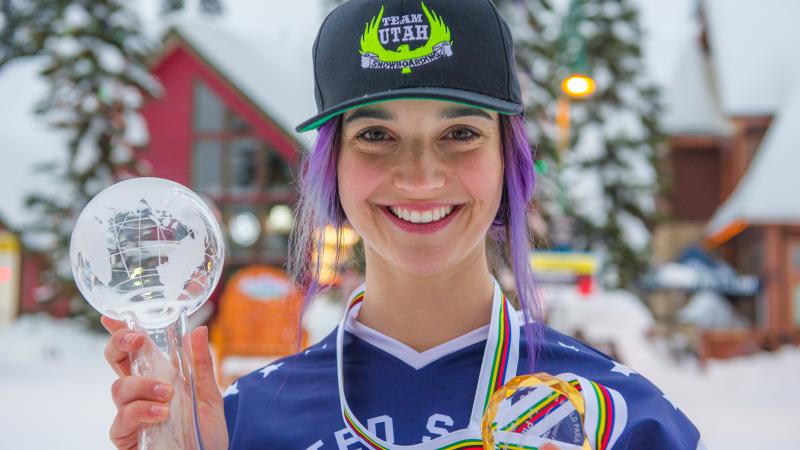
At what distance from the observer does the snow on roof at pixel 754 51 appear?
23422 millimetres

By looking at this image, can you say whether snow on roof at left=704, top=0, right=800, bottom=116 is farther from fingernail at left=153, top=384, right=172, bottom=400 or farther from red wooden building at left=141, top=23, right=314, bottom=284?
fingernail at left=153, top=384, right=172, bottom=400

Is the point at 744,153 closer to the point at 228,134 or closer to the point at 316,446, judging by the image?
the point at 228,134

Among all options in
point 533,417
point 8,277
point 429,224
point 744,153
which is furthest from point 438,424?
point 8,277

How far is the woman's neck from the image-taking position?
6.97ft

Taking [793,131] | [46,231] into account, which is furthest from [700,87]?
[46,231]

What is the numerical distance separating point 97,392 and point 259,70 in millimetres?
13800

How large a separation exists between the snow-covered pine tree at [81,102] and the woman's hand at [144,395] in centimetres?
1871

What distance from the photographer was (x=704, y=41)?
28.5 m

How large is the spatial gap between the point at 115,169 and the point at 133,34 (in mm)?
3337

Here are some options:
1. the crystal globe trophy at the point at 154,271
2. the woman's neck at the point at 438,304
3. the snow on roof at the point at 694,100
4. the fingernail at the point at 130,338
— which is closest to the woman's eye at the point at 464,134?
the woman's neck at the point at 438,304

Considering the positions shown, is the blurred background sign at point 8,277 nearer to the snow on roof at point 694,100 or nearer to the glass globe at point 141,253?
the snow on roof at point 694,100

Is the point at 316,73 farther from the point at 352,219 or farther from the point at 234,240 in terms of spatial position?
the point at 234,240

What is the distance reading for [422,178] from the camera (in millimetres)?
1888

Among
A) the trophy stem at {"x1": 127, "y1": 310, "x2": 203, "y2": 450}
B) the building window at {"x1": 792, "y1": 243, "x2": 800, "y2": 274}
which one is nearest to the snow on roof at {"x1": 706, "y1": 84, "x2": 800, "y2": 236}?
the building window at {"x1": 792, "y1": 243, "x2": 800, "y2": 274}
